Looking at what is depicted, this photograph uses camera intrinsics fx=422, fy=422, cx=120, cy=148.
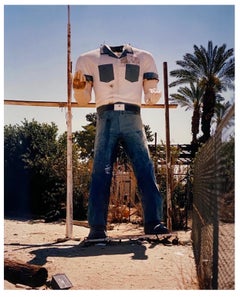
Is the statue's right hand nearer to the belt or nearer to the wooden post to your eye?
the belt

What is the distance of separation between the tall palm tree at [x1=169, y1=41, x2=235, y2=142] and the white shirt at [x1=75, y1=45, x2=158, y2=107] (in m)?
10.0

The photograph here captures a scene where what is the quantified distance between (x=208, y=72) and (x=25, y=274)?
1350 cm

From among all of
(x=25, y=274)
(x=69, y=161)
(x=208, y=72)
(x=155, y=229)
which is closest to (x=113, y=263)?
(x=25, y=274)

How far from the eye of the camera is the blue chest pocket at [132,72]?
17.3 ft

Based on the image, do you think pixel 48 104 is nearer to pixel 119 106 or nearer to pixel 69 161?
pixel 69 161

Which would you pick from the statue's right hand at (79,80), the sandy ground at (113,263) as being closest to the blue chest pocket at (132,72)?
the statue's right hand at (79,80)

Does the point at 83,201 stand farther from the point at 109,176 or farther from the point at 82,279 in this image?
the point at 82,279

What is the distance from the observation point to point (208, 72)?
1576 centimetres

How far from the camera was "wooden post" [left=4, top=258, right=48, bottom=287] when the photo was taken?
11.3 feet

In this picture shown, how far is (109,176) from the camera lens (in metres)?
5.19

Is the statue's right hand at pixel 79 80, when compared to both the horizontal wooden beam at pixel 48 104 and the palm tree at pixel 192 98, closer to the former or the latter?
the horizontal wooden beam at pixel 48 104

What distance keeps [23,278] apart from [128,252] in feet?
4.62

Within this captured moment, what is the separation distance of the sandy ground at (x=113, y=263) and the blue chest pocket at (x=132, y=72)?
2031 mm
